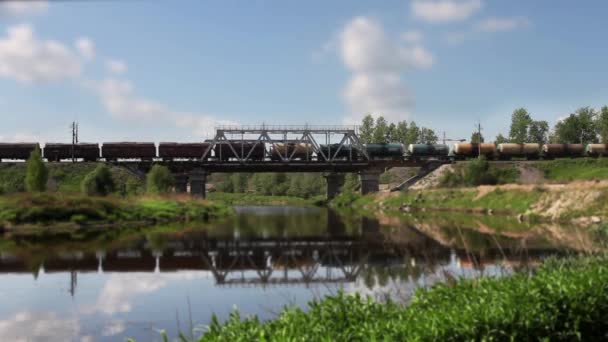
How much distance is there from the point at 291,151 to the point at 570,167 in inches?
1846

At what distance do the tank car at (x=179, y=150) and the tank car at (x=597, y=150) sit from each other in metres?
69.9

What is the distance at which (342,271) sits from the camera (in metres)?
20.1

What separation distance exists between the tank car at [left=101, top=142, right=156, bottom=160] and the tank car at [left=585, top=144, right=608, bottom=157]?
76.9 meters

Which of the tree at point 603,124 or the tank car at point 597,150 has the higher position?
the tree at point 603,124

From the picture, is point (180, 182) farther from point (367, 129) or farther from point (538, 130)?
point (538, 130)

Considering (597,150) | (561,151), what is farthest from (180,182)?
(597,150)

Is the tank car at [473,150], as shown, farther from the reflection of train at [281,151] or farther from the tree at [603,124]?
the tree at [603,124]

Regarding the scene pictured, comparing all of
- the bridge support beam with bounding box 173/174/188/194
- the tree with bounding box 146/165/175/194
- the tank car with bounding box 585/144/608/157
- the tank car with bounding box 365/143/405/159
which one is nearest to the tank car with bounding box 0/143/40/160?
the bridge support beam with bounding box 173/174/188/194

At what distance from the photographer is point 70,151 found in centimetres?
8388

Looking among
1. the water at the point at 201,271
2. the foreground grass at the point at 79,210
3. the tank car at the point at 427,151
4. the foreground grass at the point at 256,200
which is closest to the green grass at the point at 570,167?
the tank car at the point at 427,151

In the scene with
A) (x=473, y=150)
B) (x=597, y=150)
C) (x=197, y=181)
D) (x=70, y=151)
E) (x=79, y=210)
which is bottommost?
(x=79, y=210)

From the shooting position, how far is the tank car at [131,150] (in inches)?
3295

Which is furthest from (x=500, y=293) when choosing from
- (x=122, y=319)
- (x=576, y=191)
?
(x=576, y=191)

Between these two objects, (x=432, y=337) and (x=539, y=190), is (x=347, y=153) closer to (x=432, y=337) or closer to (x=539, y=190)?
(x=539, y=190)
